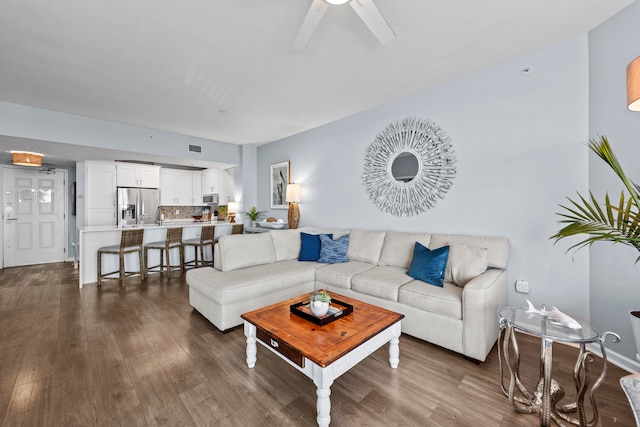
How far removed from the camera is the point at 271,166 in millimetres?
5695

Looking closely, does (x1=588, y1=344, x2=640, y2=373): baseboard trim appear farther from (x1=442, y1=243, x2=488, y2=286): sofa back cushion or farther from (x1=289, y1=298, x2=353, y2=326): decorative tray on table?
(x1=289, y1=298, x2=353, y2=326): decorative tray on table

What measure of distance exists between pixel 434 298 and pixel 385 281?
0.51 metres

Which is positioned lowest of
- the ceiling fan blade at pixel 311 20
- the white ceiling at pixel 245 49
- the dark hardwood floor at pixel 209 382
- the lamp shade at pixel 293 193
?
the dark hardwood floor at pixel 209 382

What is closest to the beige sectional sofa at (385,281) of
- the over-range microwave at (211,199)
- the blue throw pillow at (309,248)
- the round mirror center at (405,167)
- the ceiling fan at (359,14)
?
the blue throw pillow at (309,248)

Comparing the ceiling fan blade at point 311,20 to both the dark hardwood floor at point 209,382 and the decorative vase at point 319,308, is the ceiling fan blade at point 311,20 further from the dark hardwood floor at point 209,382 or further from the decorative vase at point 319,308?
the dark hardwood floor at point 209,382

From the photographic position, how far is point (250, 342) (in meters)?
2.04

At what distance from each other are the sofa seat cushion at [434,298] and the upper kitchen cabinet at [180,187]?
648 centimetres

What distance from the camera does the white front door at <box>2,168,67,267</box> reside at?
557cm

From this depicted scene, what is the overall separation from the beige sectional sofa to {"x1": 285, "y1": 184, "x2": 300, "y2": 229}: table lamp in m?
1.20

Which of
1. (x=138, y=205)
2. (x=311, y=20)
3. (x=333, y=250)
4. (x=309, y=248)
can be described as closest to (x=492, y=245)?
(x=333, y=250)

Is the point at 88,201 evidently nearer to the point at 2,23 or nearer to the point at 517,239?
the point at 2,23

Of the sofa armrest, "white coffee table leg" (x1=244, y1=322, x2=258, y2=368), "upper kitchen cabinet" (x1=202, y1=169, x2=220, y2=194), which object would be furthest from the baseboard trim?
"upper kitchen cabinet" (x1=202, y1=169, x2=220, y2=194)

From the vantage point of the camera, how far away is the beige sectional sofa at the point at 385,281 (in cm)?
217

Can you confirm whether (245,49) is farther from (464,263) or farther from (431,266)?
(464,263)
